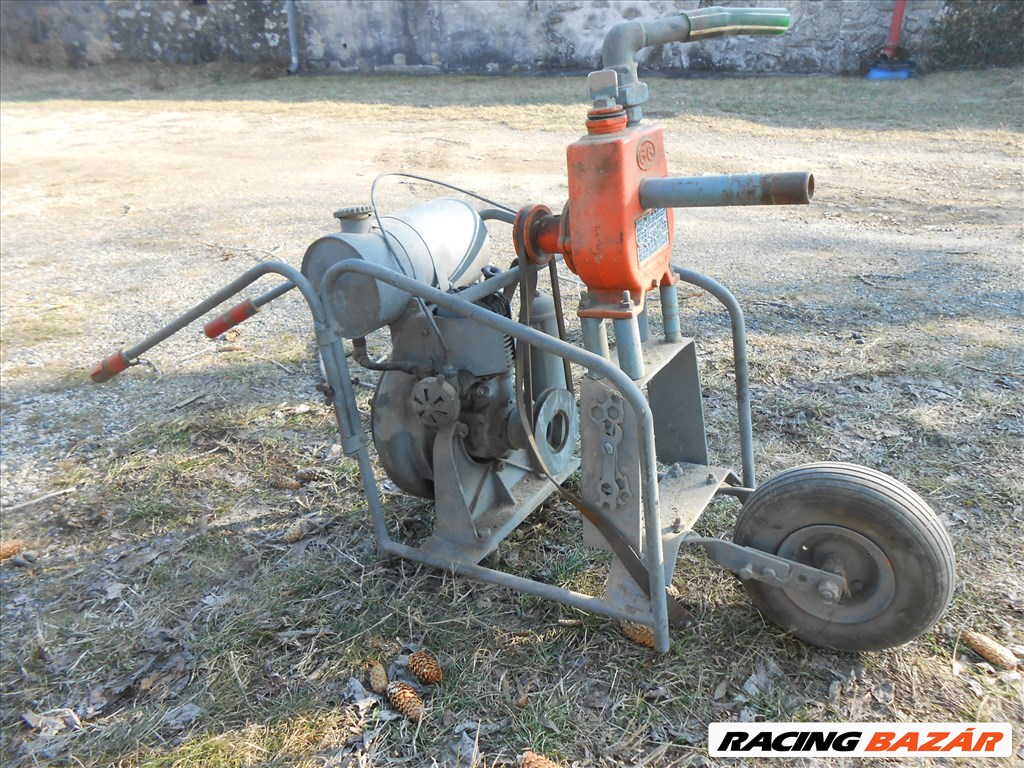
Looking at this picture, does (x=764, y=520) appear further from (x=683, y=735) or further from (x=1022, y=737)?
(x=1022, y=737)

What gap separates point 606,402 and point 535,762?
942mm

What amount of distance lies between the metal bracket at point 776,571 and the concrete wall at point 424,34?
410 inches

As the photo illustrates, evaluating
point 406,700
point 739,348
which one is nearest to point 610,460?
point 739,348

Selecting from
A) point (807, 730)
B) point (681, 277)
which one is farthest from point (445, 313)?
point (807, 730)

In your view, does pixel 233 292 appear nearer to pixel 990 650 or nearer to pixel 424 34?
pixel 990 650

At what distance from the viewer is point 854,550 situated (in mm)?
2201

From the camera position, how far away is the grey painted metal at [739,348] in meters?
2.54

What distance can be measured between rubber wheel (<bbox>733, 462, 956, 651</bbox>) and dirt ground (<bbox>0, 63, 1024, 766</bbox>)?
0.14m

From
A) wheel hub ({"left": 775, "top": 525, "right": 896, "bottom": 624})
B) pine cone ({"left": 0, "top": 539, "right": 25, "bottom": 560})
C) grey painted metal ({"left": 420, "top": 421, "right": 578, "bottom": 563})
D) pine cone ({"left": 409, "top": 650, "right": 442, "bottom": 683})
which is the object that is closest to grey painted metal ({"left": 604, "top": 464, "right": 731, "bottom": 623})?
wheel hub ({"left": 775, "top": 525, "right": 896, "bottom": 624})

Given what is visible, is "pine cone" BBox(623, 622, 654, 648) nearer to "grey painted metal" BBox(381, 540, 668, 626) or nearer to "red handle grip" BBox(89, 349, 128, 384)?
"grey painted metal" BBox(381, 540, 668, 626)

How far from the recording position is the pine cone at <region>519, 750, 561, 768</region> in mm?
2039

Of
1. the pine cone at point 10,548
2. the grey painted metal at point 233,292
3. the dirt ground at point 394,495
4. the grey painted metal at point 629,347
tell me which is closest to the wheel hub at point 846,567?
the dirt ground at point 394,495

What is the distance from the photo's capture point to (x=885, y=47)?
10953 mm

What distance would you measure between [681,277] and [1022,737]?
1.57 meters
